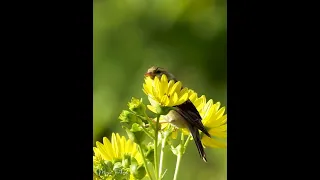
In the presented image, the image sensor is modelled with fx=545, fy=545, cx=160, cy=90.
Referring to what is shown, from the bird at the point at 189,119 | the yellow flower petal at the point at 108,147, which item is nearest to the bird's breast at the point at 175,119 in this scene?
the bird at the point at 189,119

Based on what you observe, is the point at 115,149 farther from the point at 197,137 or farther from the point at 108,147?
the point at 197,137

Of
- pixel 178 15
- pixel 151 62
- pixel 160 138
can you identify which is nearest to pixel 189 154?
pixel 160 138

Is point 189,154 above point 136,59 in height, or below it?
below

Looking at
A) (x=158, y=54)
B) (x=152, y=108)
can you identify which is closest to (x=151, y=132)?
(x=152, y=108)

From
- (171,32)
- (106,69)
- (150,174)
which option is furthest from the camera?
(171,32)

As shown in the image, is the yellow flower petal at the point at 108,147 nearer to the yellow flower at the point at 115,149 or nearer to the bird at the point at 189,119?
the yellow flower at the point at 115,149

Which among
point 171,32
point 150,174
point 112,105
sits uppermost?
point 171,32

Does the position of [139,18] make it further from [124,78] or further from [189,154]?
[189,154]

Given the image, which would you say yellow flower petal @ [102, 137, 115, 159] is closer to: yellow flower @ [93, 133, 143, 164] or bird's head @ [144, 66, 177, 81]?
yellow flower @ [93, 133, 143, 164]
